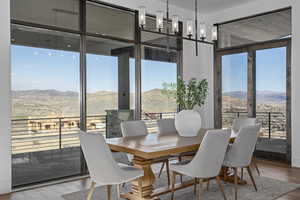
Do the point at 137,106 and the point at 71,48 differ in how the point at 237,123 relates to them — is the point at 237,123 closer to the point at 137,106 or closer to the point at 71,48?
the point at 137,106

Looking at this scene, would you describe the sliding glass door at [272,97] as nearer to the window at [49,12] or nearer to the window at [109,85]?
the window at [109,85]

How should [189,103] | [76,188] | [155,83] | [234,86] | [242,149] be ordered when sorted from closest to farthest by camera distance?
1. [242,149]
2. [189,103]
3. [76,188]
4. [155,83]
5. [234,86]

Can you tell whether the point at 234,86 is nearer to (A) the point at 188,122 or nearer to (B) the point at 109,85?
(A) the point at 188,122

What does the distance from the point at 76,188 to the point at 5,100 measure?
5.04ft

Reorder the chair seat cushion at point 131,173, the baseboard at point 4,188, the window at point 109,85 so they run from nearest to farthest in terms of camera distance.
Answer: the chair seat cushion at point 131,173, the baseboard at point 4,188, the window at point 109,85

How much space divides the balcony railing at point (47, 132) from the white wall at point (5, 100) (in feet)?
0.52

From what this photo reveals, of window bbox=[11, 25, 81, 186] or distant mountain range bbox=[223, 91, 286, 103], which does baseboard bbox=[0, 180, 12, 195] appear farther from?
distant mountain range bbox=[223, 91, 286, 103]

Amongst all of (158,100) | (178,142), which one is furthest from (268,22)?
(178,142)

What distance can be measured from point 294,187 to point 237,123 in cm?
134

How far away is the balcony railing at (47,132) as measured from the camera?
383 centimetres

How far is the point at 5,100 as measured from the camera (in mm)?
3619

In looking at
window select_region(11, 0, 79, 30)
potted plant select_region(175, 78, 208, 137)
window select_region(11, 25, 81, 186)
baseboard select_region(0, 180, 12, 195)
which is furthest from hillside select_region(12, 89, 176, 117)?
potted plant select_region(175, 78, 208, 137)

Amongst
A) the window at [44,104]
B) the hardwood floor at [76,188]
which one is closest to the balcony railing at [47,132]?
the window at [44,104]

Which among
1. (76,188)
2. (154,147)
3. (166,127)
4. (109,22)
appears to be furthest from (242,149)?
(109,22)
